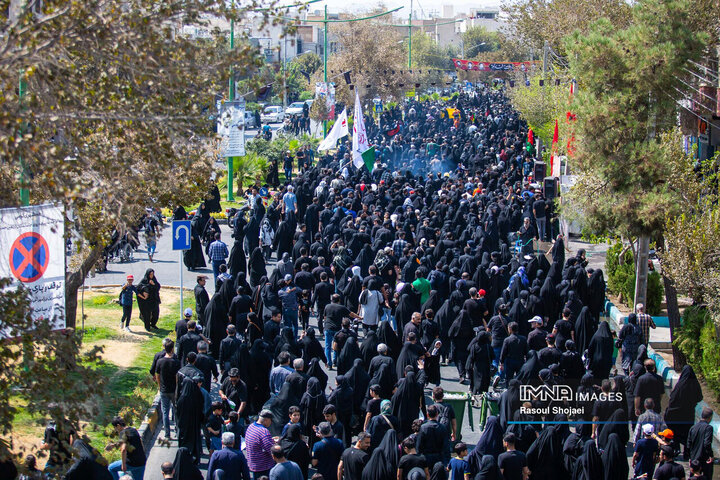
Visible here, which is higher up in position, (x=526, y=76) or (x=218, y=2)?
(x=526, y=76)

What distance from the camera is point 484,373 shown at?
13.2 m

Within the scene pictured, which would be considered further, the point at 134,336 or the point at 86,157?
the point at 134,336

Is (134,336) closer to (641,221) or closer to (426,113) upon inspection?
(641,221)

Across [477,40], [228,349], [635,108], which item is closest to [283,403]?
[228,349]

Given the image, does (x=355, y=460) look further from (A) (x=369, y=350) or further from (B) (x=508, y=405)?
(A) (x=369, y=350)

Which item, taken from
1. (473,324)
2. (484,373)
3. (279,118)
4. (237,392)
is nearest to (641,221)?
(473,324)

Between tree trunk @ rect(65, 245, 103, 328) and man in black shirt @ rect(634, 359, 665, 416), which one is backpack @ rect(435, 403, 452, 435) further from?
tree trunk @ rect(65, 245, 103, 328)

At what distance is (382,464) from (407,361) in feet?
10.1

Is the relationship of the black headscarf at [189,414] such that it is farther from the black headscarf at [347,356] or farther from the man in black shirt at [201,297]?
the man in black shirt at [201,297]

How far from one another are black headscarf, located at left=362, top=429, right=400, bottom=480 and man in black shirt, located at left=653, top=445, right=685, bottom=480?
2.56 m

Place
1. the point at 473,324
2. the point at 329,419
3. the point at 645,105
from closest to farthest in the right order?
the point at 329,419
the point at 473,324
the point at 645,105

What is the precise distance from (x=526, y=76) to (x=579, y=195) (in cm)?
3862

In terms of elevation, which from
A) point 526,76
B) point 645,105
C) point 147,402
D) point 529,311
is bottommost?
point 147,402

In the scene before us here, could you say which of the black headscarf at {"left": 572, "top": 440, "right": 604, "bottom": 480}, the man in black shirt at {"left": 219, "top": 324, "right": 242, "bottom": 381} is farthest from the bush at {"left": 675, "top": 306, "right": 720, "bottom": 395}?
the man in black shirt at {"left": 219, "top": 324, "right": 242, "bottom": 381}
